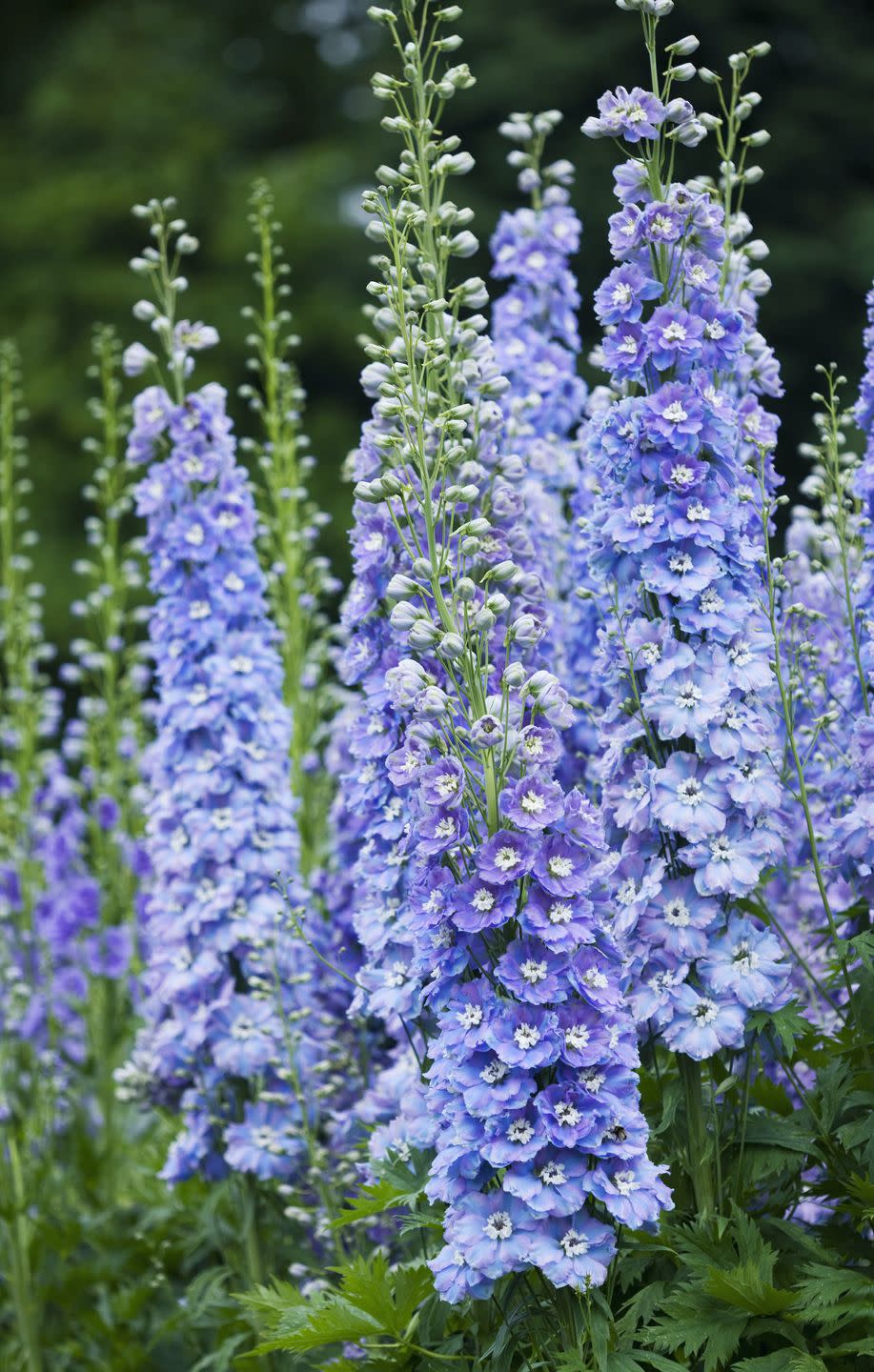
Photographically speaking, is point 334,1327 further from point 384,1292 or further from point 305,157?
point 305,157

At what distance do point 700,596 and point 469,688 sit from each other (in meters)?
0.67

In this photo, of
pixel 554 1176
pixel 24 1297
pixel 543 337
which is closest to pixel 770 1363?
pixel 554 1176

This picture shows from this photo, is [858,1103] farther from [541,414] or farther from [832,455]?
[541,414]

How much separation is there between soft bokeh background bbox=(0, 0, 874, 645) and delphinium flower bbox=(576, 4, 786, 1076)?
944 cm

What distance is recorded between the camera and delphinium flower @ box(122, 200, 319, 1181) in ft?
15.3

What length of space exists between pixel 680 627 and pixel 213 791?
1.70 m

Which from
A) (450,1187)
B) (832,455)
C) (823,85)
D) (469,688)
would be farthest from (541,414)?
(823,85)

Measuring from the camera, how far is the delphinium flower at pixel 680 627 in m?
3.46

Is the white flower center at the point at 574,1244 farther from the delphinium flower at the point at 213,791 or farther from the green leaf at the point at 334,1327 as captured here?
the delphinium flower at the point at 213,791

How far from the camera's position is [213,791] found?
185 inches

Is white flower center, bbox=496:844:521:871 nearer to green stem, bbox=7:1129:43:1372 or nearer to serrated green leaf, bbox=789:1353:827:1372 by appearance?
serrated green leaf, bbox=789:1353:827:1372

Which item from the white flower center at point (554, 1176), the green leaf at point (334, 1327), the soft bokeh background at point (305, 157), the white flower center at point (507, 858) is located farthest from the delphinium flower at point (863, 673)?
the soft bokeh background at point (305, 157)

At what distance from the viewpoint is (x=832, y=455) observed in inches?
156

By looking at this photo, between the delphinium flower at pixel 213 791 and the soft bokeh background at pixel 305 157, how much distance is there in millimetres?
8821
